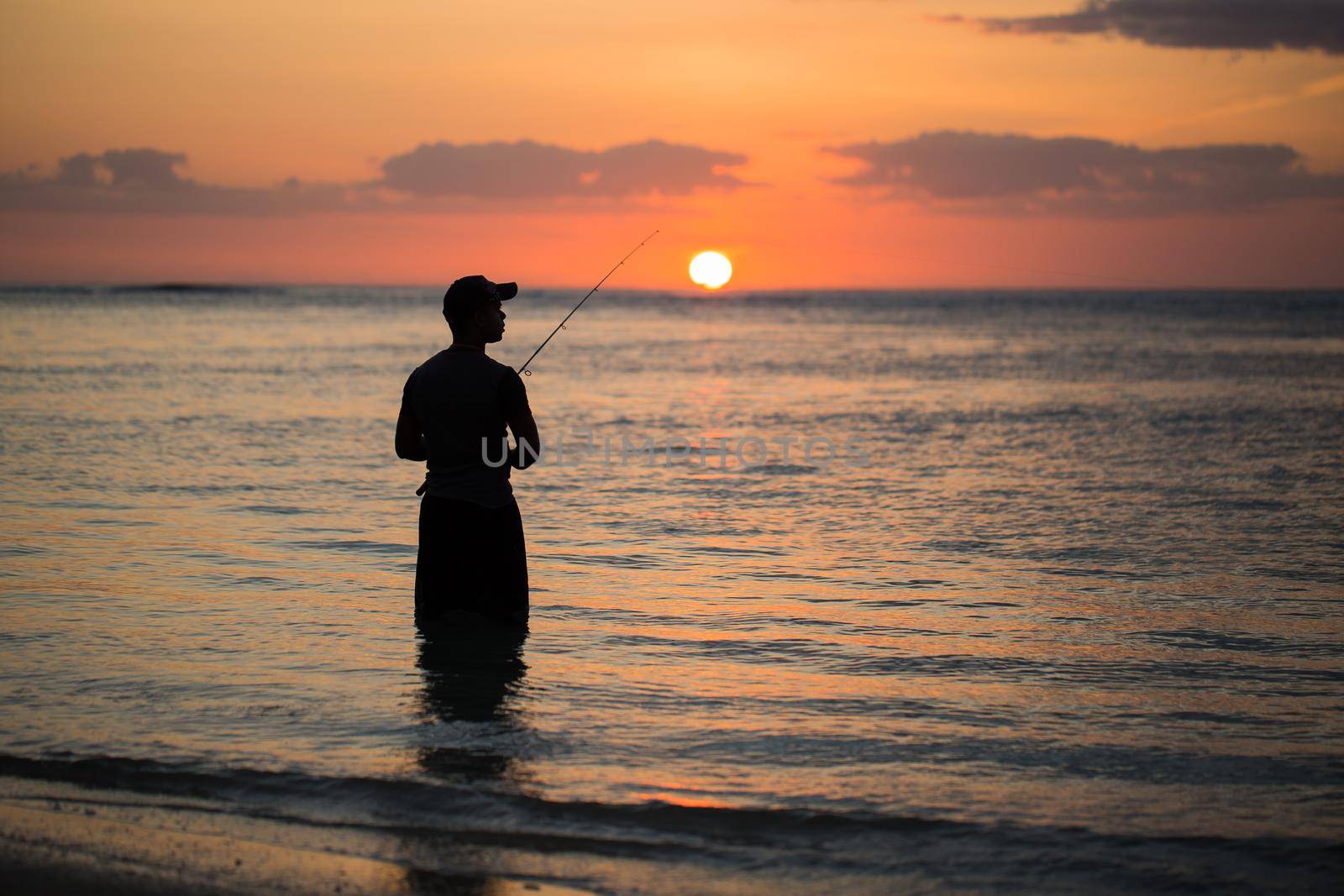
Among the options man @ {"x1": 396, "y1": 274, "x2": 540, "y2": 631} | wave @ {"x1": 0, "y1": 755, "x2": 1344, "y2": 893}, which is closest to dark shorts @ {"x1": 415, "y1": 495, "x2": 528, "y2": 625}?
man @ {"x1": 396, "y1": 274, "x2": 540, "y2": 631}

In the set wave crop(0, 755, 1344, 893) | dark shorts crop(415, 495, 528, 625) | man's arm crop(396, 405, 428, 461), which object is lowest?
wave crop(0, 755, 1344, 893)

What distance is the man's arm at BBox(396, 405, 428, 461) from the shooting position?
5.32 m

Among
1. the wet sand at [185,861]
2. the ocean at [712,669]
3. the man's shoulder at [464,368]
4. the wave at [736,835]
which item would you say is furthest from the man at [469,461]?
the wet sand at [185,861]

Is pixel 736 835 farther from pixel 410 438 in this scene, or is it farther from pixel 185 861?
pixel 410 438

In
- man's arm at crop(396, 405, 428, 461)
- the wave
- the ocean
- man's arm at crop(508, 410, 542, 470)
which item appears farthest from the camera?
man's arm at crop(396, 405, 428, 461)

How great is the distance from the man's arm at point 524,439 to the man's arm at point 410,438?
39cm

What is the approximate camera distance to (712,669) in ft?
17.4

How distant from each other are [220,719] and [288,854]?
128 cm

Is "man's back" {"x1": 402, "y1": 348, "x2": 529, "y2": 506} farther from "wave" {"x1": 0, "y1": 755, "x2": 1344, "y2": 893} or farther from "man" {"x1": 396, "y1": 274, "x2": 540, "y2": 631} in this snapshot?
"wave" {"x1": 0, "y1": 755, "x2": 1344, "y2": 893}

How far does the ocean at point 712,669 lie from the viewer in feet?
11.6

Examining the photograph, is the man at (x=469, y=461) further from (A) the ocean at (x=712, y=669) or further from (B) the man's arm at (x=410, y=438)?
(A) the ocean at (x=712, y=669)

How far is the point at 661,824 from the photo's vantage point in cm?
364

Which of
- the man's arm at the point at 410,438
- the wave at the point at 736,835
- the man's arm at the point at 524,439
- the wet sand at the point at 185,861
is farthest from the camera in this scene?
the man's arm at the point at 410,438

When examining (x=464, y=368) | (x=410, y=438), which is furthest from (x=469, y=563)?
(x=464, y=368)
